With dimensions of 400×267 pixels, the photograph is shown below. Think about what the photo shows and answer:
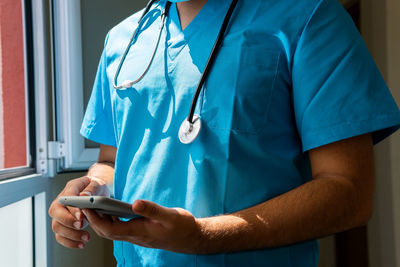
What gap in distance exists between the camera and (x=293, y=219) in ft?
1.86

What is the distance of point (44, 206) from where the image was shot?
1272 mm

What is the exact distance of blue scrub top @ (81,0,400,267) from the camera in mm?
615

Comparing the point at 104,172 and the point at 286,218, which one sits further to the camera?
the point at 104,172

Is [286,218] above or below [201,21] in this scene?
below

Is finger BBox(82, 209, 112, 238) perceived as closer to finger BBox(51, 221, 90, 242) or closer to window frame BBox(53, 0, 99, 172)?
finger BBox(51, 221, 90, 242)

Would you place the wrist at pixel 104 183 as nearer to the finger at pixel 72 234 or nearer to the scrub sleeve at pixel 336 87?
the finger at pixel 72 234

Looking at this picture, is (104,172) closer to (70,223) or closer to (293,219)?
(70,223)

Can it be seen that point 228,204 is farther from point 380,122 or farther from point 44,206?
point 44,206

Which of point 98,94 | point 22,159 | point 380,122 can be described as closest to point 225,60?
point 380,122

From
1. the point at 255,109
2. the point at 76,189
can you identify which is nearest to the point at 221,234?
the point at 255,109

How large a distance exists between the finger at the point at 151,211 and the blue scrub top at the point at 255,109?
179 mm

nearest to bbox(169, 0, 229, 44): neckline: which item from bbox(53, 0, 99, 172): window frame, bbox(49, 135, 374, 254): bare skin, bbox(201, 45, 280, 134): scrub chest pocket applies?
bbox(201, 45, 280, 134): scrub chest pocket

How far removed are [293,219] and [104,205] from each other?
0.28 metres

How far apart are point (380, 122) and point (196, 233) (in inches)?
13.4
